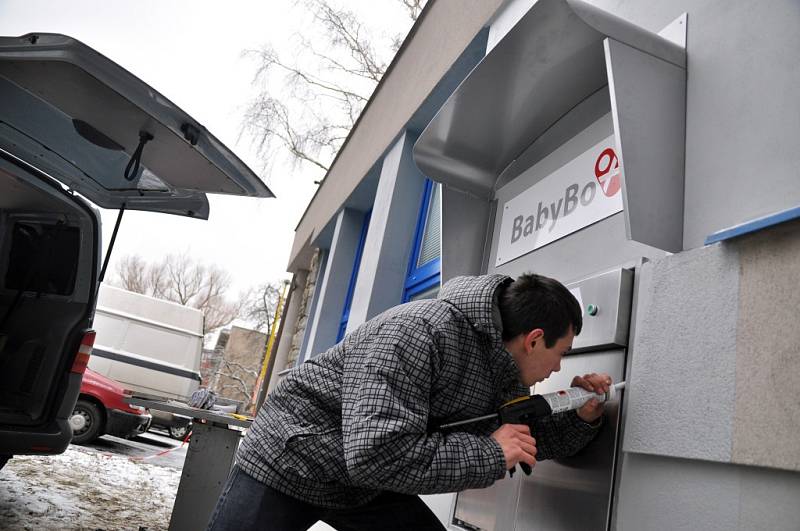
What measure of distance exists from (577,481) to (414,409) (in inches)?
28.6

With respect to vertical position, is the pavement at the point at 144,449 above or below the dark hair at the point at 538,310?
below

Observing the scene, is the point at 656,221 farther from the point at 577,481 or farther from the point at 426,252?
the point at 426,252

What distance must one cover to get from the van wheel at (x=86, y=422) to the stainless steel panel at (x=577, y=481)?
758 centimetres

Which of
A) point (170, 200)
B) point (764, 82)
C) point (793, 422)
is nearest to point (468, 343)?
point (793, 422)

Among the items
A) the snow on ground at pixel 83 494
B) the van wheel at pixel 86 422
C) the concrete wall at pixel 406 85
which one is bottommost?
the snow on ground at pixel 83 494

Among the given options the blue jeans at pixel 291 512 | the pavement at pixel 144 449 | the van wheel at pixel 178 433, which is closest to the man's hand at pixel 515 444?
the blue jeans at pixel 291 512

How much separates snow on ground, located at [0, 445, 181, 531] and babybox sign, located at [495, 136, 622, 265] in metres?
3.16

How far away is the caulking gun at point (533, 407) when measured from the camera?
1782 mm

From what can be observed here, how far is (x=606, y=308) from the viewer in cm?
203

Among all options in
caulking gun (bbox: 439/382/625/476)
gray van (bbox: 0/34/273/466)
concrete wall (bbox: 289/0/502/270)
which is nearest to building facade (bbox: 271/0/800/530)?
caulking gun (bbox: 439/382/625/476)

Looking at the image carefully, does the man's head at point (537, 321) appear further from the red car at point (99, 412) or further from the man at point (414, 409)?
the red car at point (99, 412)

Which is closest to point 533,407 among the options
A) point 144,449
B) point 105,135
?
point 105,135

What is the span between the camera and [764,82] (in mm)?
1723

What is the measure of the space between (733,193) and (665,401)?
0.62 metres
